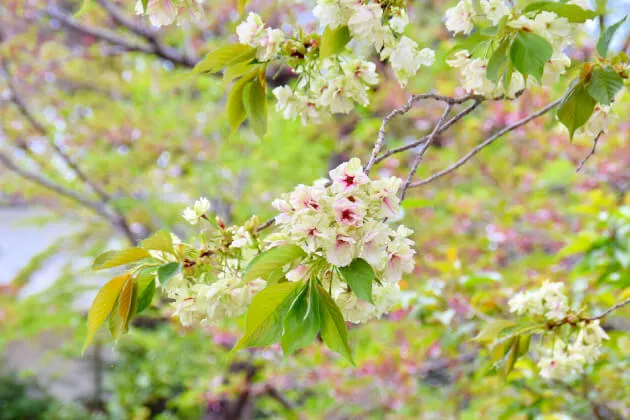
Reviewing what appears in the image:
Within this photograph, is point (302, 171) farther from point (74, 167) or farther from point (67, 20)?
point (67, 20)

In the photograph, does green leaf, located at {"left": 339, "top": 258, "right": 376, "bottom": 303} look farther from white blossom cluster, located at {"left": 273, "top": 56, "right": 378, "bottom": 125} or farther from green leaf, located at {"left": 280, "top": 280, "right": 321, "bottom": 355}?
white blossom cluster, located at {"left": 273, "top": 56, "right": 378, "bottom": 125}

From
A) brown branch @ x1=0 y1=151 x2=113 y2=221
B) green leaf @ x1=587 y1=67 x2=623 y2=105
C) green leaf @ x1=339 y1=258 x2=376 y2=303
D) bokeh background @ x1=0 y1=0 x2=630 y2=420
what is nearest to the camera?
green leaf @ x1=339 y1=258 x2=376 y2=303

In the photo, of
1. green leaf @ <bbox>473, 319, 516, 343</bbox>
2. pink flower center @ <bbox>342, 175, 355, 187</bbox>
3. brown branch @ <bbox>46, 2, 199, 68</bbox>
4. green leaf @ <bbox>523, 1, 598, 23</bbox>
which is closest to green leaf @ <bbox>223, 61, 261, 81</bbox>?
pink flower center @ <bbox>342, 175, 355, 187</bbox>

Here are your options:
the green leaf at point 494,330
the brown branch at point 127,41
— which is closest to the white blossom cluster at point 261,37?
the green leaf at point 494,330

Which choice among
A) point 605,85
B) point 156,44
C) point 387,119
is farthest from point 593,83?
point 156,44

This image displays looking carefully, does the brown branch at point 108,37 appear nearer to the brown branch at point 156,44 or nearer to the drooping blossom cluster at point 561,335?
the brown branch at point 156,44

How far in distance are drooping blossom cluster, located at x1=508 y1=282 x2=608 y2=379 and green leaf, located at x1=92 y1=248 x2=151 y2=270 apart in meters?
0.56

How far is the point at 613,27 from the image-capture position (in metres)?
0.62

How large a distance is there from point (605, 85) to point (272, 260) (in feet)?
1.38

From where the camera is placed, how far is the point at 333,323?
0.53 metres

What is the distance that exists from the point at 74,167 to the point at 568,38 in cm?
258

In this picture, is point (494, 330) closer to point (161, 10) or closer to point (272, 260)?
point (272, 260)

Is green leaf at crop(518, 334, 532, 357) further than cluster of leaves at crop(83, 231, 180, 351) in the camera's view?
A: Yes

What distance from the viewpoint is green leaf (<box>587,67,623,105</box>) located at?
61cm
